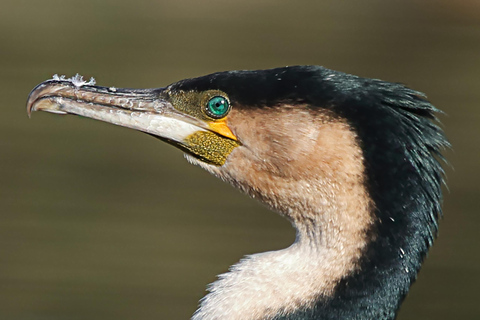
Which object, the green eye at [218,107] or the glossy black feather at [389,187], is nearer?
the glossy black feather at [389,187]

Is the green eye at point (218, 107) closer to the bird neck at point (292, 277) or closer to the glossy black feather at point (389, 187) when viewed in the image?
the glossy black feather at point (389, 187)

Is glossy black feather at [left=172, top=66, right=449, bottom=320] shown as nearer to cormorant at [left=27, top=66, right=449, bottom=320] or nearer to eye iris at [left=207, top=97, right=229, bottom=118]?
cormorant at [left=27, top=66, right=449, bottom=320]

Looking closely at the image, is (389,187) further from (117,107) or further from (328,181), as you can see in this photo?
(117,107)

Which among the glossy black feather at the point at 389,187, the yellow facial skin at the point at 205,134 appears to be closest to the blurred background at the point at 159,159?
the yellow facial skin at the point at 205,134

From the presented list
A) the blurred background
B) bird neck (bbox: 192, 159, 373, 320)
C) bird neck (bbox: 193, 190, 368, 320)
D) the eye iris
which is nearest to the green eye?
the eye iris

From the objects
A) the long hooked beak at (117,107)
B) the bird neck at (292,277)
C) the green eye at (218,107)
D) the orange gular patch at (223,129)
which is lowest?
the bird neck at (292,277)

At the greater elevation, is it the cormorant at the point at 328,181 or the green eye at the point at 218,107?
the green eye at the point at 218,107

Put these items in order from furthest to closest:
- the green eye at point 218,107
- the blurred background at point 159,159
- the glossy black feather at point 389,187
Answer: the blurred background at point 159,159
the green eye at point 218,107
the glossy black feather at point 389,187

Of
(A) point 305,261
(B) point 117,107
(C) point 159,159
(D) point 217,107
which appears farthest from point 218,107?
(C) point 159,159
